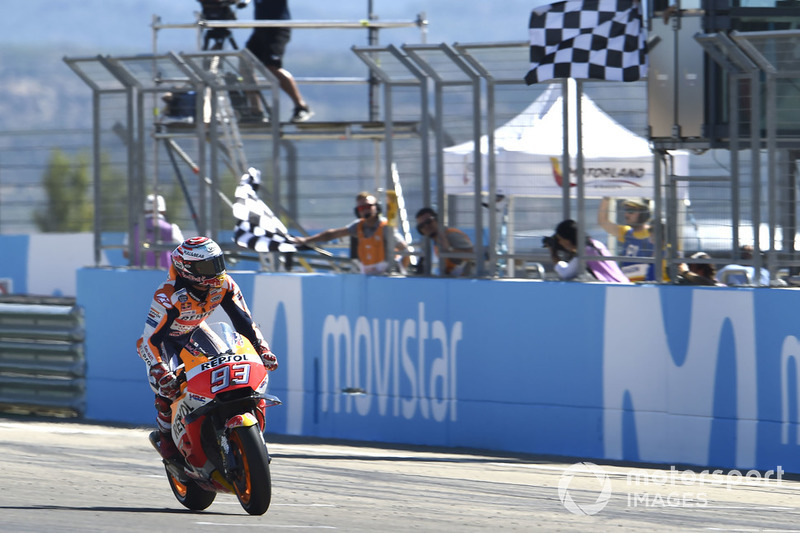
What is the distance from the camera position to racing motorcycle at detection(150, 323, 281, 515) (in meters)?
7.04

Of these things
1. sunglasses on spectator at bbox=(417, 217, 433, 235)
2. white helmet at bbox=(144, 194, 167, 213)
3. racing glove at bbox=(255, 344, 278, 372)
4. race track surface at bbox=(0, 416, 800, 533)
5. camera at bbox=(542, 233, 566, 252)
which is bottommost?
race track surface at bbox=(0, 416, 800, 533)

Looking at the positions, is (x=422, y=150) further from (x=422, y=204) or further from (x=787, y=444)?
(x=787, y=444)

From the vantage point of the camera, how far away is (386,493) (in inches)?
332

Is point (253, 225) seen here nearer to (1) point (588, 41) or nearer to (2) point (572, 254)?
(2) point (572, 254)

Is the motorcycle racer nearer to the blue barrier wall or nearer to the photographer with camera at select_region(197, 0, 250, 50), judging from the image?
the blue barrier wall

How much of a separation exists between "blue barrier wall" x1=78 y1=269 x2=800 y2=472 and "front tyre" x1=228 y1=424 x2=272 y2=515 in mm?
3428

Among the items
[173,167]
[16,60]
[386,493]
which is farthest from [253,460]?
[16,60]

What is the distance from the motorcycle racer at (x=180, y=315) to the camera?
24.9ft

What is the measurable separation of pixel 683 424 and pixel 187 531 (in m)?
Result: 3.82

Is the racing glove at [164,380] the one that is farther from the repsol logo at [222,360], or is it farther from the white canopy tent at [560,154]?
the white canopy tent at [560,154]

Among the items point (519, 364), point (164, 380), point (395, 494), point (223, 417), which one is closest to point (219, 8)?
point (519, 364)

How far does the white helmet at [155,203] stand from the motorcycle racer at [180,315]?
186 inches

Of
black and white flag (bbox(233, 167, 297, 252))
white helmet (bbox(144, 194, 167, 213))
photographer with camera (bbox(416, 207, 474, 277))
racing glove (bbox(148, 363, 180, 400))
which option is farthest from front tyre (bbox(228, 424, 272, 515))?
white helmet (bbox(144, 194, 167, 213))

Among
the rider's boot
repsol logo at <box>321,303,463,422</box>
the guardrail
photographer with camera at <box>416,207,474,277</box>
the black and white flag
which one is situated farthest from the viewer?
the guardrail
